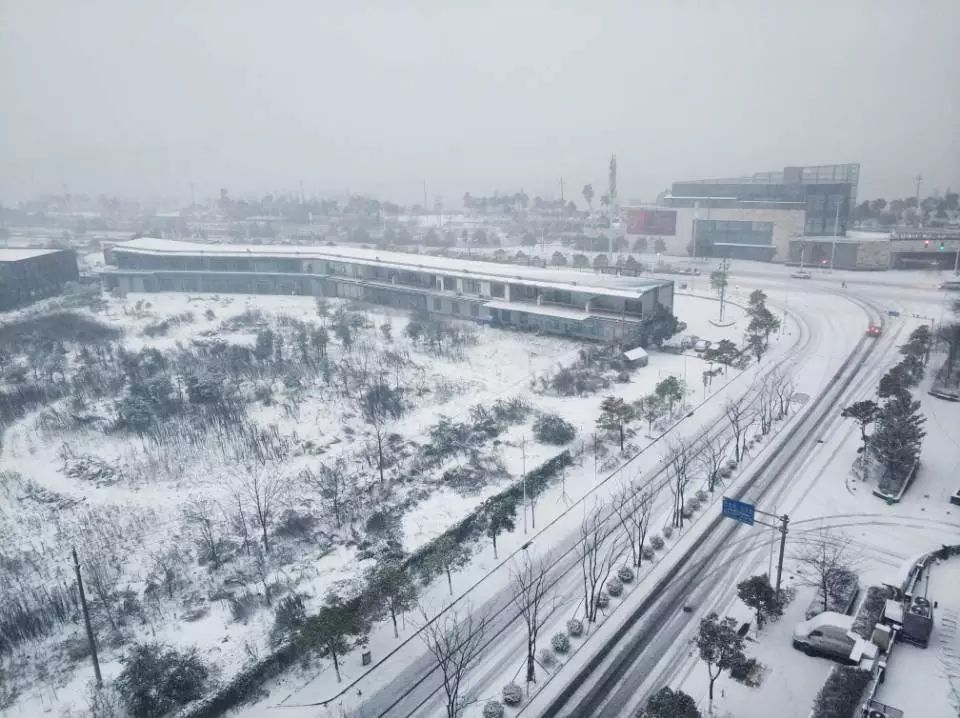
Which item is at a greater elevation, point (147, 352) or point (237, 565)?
point (147, 352)

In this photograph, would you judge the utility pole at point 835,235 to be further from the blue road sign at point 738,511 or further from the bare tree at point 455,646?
the bare tree at point 455,646

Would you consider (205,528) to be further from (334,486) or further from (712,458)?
(712,458)

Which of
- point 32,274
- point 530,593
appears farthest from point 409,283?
point 530,593

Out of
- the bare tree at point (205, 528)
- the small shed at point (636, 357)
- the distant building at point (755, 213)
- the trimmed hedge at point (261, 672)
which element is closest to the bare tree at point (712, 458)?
the trimmed hedge at point (261, 672)

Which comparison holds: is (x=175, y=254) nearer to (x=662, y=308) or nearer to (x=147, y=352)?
(x=147, y=352)

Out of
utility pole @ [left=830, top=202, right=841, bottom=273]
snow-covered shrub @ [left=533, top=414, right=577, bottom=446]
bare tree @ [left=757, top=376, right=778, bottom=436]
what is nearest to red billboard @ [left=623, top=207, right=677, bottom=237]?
utility pole @ [left=830, top=202, right=841, bottom=273]

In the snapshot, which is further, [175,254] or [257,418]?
[175,254]

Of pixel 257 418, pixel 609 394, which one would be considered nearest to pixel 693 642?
pixel 609 394
